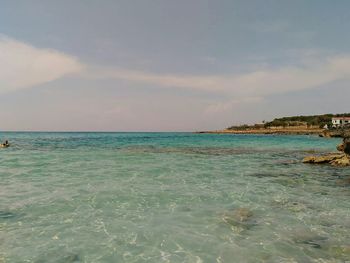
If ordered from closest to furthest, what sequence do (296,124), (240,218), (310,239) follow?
(310,239) < (240,218) < (296,124)

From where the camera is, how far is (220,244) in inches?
356

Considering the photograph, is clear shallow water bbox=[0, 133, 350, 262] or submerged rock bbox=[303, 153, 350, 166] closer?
clear shallow water bbox=[0, 133, 350, 262]

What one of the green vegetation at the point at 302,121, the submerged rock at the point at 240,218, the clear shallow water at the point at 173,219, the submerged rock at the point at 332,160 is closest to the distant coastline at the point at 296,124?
the green vegetation at the point at 302,121

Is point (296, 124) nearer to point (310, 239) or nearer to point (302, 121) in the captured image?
point (302, 121)

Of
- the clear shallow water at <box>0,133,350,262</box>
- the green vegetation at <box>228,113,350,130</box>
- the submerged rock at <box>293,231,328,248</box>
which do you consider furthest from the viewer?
the green vegetation at <box>228,113,350,130</box>

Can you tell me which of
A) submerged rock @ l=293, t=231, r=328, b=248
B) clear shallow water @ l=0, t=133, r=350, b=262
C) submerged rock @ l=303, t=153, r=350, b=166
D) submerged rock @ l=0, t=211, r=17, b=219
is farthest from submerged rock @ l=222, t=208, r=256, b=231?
submerged rock @ l=303, t=153, r=350, b=166

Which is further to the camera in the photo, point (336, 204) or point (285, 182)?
point (285, 182)

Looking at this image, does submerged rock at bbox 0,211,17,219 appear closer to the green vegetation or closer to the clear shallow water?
the clear shallow water

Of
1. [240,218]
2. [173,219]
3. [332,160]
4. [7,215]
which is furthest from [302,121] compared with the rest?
[7,215]

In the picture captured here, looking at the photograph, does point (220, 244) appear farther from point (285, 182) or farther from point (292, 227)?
point (285, 182)

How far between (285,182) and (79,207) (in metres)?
12.3

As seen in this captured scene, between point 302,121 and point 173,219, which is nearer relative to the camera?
point 173,219

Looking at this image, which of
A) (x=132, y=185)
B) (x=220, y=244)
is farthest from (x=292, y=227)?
(x=132, y=185)

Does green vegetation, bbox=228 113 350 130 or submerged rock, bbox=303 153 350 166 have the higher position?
green vegetation, bbox=228 113 350 130
